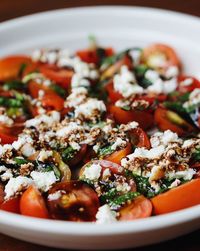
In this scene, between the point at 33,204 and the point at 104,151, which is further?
the point at 104,151

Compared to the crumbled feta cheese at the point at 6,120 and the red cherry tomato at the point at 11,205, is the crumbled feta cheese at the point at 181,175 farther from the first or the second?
the crumbled feta cheese at the point at 6,120

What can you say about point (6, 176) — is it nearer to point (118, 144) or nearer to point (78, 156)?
point (78, 156)

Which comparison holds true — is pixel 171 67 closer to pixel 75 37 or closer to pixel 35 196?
pixel 75 37

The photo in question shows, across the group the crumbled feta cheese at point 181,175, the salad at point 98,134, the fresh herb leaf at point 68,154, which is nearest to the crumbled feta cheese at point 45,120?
the salad at point 98,134

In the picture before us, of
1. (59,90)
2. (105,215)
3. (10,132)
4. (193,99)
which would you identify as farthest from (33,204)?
(193,99)

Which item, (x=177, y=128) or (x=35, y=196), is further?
(x=177, y=128)

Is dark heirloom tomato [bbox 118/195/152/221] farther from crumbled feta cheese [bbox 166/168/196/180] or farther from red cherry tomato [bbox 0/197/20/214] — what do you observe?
red cherry tomato [bbox 0/197/20/214]

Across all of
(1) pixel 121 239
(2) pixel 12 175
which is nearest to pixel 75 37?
(2) pixel 12 175
